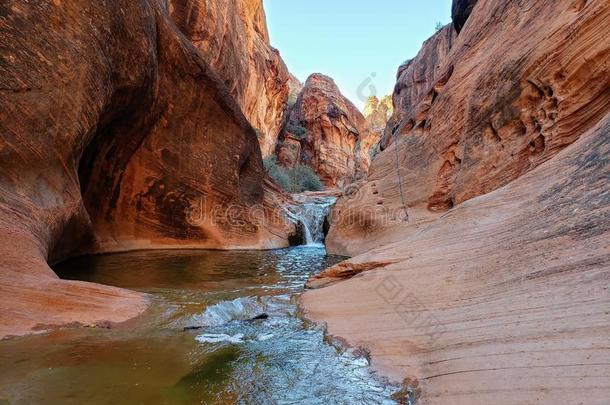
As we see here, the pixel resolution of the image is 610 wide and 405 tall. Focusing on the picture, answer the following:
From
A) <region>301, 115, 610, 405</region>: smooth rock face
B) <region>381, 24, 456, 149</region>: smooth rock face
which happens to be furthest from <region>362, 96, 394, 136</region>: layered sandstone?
<region>301, 115, 610, 405</region>: smooth rock face

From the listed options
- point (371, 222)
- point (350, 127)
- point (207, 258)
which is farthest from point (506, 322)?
point (350, 127)

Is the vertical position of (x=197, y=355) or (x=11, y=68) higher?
(x=11, y=68)

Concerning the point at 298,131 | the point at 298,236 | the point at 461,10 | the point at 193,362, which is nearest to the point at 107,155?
the point at 298,236

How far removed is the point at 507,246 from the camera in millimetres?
3141

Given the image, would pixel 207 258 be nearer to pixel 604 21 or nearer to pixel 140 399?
pixel 140 399

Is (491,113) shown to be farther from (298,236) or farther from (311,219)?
(311,219)

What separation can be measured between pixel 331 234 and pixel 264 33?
20.8 m

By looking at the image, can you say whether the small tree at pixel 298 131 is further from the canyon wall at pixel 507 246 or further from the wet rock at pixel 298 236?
the canyon wall at pixel 507 246

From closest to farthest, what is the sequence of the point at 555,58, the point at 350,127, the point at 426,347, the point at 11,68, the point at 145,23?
the point at 426,347 → the point at 11,68 → the point at 555,58 → the point at 145,23 → the point at 350,127

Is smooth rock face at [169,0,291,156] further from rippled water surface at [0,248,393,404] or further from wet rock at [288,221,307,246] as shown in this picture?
rippled water surface at [0,248,393,404]

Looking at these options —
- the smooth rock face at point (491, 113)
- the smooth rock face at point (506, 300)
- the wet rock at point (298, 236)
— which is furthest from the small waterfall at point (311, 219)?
the smooth rock face at point (506, 300)

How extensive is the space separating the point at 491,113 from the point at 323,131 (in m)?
29.2

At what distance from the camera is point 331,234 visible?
11.5m

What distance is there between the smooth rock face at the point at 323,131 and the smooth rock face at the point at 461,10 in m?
20.3
